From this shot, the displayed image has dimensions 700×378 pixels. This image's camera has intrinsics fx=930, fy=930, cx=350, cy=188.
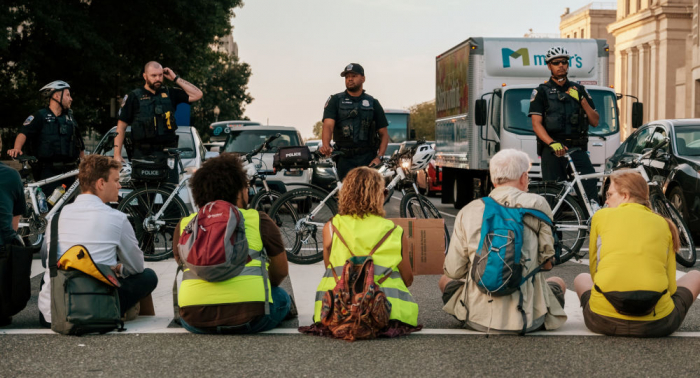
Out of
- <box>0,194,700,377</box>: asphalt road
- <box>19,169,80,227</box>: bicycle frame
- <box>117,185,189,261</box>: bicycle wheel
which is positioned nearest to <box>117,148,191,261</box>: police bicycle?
<box>117,185,189,261</box>: bicycle wheel

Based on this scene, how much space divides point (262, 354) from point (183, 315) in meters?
0.71

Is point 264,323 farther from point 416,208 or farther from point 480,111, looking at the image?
point 480,111

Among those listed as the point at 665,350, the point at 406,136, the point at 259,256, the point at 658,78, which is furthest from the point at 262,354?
the point at 658,78

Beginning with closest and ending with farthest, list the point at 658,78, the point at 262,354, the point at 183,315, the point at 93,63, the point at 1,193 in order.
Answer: the point at 262,354
the point at 183,315
the point at 1,193
the point at 93,63
the point at 658,78

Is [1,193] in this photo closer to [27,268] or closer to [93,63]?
[27,268]

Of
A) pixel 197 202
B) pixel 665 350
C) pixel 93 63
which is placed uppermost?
pixel 93 63

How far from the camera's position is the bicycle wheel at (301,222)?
900 cm

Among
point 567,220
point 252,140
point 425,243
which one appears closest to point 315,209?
point 425,243

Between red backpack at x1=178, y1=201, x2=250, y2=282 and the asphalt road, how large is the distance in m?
0.45

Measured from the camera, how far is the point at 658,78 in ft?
299

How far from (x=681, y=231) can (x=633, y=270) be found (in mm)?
4147

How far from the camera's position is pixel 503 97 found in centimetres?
1627

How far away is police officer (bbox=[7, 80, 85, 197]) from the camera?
10.3 meters

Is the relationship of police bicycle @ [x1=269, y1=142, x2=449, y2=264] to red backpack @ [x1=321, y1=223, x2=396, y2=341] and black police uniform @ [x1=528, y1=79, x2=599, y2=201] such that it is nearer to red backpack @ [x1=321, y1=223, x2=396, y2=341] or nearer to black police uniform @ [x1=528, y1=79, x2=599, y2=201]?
black police uniform @ [x1=528, y1=79, x2=599, y2=201]
